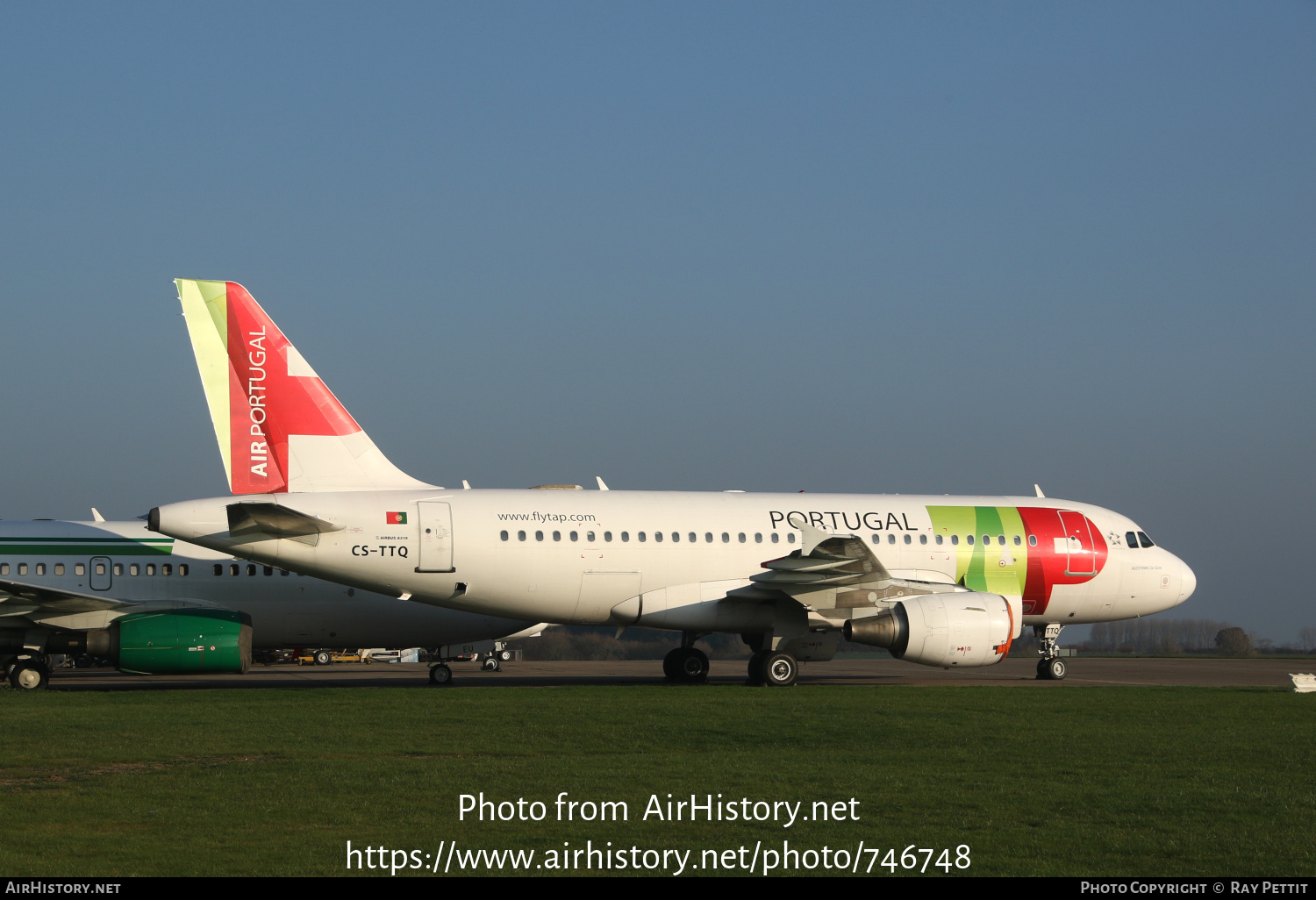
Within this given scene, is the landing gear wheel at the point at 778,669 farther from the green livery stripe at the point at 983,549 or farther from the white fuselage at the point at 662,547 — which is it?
the green livery stripe at the point at 983,549

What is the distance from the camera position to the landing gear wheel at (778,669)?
23.5m

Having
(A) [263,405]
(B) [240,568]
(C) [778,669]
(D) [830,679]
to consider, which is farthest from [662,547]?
(B) [240,568]

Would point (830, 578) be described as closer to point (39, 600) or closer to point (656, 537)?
point (656, 537)

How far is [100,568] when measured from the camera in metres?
24.8

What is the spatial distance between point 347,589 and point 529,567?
17.3 feet

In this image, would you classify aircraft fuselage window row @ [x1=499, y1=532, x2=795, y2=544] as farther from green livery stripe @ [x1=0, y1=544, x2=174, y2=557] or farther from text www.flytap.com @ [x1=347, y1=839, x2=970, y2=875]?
text www.flytap.com @ [x1=347, y1=839, x2=970, y2=875]

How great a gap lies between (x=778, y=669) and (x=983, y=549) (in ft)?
17.0

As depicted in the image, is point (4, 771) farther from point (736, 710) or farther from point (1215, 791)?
point (1215, 791)

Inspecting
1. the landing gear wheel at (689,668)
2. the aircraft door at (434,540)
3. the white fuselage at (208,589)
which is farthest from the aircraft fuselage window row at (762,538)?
the landing gear wheel at (689,668)

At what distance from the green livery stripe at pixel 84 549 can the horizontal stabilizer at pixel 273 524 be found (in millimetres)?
5287

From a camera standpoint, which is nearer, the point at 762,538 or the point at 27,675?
the point at 27,675

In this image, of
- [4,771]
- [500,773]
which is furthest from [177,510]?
[500,773]
